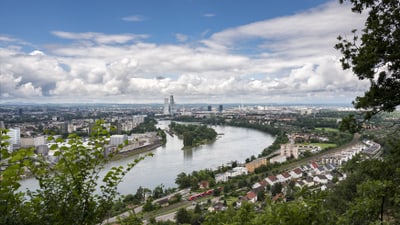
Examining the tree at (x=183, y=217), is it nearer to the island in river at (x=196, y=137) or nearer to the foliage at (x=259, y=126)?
the island in river at (x=196, y=137)

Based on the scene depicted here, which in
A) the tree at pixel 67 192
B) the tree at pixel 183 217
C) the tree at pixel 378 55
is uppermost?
the tree at pixel 378 55

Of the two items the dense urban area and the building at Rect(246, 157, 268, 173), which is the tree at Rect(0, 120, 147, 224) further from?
the building at Rect(246, 157, 268, 173)

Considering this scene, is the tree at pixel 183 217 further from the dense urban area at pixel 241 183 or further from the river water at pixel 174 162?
the river water at pixel 174 162

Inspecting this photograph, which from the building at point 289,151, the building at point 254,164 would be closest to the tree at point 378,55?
the building at point 254,164

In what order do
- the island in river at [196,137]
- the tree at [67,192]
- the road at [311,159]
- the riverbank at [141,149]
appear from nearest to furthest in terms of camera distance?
the tree at [67,192] → the road at [311,159] → the riverbank at [141,149] → the island in river at [196,137]

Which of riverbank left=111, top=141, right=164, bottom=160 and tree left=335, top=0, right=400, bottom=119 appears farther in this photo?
riverbank left=111, top=141, right=164, bottom=160

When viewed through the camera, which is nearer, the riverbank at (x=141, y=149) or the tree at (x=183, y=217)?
the tree at (x=183, y=217)

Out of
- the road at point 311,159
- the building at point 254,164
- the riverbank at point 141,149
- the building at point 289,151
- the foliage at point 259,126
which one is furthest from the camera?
the foliage at point 259,126

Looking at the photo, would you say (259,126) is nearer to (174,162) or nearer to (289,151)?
(289,151)

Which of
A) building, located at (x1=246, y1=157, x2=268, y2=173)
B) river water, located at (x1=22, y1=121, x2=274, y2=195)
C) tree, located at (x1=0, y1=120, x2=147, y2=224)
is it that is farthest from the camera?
building, located at (x1=246, y1=157, x2=268, y2=173)

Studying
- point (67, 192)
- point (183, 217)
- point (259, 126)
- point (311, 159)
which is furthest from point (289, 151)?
point (67, 192)

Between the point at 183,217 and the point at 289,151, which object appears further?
the point at 289,151

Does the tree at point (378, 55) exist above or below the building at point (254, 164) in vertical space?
above

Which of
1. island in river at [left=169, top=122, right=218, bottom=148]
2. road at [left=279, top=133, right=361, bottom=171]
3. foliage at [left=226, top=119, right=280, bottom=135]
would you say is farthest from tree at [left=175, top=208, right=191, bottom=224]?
foliage at [left=226, top=119, right=280, bottom=135]
